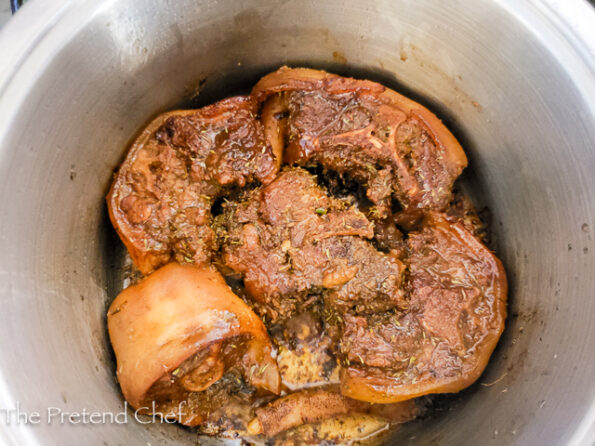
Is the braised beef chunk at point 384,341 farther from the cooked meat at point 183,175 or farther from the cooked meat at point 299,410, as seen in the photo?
the cooked meat at point 183,175

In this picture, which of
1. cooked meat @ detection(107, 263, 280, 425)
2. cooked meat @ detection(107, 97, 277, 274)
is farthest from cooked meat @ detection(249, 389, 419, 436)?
cooked meat @ detection(107, 97, 277, 274)

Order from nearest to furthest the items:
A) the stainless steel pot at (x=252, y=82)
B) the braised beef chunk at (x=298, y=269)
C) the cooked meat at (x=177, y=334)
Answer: the stainless steel pot at (x=252, y=82), the cooked meat at (x=177, y=334), the braised beef chunk at (x=298, y=269)

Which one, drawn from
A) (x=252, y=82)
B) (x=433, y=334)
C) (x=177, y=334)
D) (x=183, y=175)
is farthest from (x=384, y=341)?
(x=252, y=82)

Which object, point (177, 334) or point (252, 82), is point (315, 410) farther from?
point (252, 82)

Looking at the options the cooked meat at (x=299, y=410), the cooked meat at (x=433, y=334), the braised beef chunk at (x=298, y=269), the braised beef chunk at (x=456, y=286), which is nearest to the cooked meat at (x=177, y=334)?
the braised beef chunk at (x=298, y=269)

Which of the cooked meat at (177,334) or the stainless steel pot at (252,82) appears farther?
the cooked meat at (177,334)

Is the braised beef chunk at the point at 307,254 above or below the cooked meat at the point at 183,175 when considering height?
below

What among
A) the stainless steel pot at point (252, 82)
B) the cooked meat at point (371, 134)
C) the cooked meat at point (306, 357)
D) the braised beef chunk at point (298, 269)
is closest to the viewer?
the stainless steel pot at point (252, 82)

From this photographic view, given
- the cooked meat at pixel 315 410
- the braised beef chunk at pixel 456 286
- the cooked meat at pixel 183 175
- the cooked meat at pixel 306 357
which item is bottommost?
the cooked meat at pixel 315 410
